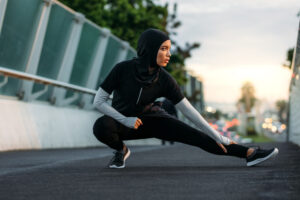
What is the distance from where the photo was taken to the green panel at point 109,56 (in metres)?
19.0

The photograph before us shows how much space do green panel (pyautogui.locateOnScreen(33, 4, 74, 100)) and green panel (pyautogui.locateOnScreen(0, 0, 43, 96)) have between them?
0.80m

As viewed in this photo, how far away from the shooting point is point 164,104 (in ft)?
23.0

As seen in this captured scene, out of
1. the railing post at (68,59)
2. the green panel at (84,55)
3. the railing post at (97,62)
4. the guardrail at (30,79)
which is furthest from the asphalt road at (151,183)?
the railing post at (97,62)

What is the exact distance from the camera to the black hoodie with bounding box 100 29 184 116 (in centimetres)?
616

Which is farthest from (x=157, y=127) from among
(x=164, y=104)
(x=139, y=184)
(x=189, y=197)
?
(x=189, y=197)

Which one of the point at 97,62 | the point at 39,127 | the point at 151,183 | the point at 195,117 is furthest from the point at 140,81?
the point at 97,62

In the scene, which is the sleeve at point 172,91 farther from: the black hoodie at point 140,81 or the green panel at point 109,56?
the green panel at point 109,56

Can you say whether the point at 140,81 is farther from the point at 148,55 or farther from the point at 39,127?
the point at 39,127

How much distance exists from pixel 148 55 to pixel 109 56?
13.4m

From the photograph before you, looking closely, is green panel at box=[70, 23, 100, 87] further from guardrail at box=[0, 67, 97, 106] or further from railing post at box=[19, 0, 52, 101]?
railing post at box=[19, 0, 52, 101]

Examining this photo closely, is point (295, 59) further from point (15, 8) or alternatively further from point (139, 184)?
point (139, 184)

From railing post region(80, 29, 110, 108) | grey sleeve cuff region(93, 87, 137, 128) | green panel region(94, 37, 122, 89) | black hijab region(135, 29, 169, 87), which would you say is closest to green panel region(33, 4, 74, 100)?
railing post region(80, 29, 110, 108)

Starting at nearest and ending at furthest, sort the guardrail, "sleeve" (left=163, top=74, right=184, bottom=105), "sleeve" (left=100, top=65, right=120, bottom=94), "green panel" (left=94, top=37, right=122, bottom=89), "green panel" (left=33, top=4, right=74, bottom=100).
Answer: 1. "sleeve" (left=100, top=65, right=120, bottom=94)
2. "sleeve" (left=163, top=74, right=184, bottom=105)
3. the guardrail
4. "green panel" (left=33, top=4, right=74, bottom=100)
5. "green panel" (left=94, top=37, right=122, bottom=89)

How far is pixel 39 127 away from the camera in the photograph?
11820mm
